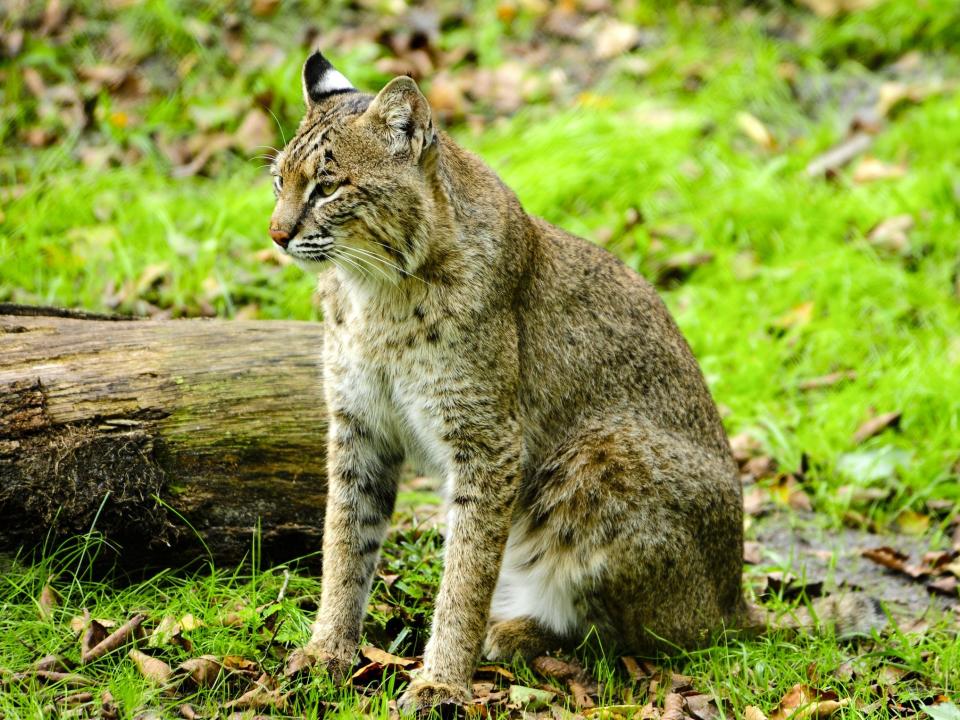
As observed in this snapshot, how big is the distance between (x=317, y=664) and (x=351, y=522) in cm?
60

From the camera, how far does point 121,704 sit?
3.85m

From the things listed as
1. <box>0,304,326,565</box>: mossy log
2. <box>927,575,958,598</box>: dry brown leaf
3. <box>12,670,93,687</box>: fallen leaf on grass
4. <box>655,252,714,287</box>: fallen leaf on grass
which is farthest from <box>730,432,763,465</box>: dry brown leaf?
<box>12,670,93,687</box>: fallen leaf on grass

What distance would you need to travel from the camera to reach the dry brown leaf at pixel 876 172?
8.42 metres

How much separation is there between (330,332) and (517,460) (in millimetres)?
903

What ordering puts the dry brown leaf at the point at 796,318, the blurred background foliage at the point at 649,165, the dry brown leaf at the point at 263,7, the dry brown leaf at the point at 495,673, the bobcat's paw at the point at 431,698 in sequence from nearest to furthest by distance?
1. the bobcat's paw at the point at 431,698
2. the dry brown leaf at the point at 495,673
3. the blurred background foliage at the point at 649,165
4. the dry brown leaf at the point at 796,318
5. the dry brown leaf at the point at 263,7

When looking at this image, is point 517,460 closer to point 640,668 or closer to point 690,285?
point 640,668

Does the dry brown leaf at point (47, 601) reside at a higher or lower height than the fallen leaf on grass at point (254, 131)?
lower

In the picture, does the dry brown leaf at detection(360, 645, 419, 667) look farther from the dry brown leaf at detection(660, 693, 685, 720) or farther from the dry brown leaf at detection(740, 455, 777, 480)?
the dry brown leaf at detection(740, 455, 777, 480)

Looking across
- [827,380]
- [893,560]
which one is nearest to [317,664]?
[893,560]

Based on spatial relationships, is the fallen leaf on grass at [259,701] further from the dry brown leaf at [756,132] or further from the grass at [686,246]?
the dry brown leaf at [756,132]

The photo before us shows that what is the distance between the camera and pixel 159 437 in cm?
461

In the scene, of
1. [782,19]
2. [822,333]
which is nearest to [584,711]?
[822,333]

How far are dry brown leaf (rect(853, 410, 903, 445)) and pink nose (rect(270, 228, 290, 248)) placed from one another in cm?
370

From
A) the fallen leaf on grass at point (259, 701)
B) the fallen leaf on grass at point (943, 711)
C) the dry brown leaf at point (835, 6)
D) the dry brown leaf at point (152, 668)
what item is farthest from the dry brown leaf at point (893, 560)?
the dry brown leaf at point (835, 6)
